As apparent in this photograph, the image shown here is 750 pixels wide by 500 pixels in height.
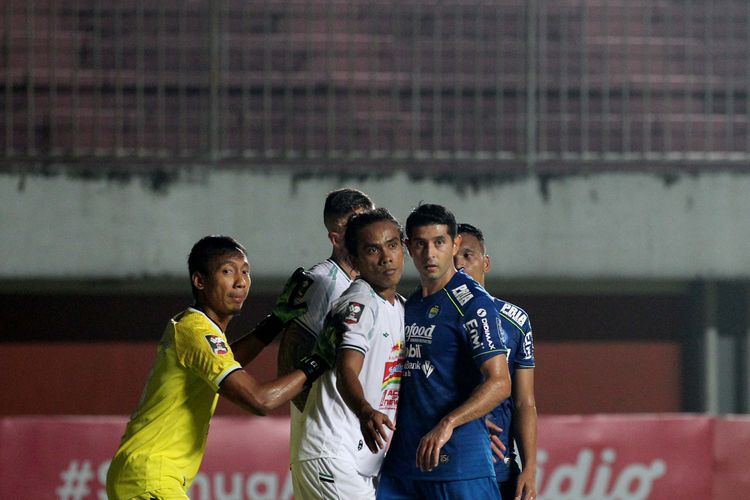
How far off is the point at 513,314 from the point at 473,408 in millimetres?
781

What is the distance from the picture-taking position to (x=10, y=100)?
1248 centimetres

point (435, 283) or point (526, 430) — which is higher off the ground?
point (435, 283)

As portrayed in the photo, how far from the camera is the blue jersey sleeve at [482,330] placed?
5434 millimetres

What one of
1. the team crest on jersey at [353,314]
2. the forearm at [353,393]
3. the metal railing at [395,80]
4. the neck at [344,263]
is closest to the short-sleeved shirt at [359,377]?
the team crest on jersey at [353,314]

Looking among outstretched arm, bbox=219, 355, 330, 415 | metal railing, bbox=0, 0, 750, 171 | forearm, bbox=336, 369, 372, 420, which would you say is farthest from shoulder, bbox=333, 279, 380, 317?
metal railing, bbox=0, 0, 750, 171

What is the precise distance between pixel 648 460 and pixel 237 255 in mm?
5779

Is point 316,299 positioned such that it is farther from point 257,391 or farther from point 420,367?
point 257,391

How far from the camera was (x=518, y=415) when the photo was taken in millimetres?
6059

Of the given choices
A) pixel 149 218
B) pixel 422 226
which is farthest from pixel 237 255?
pixel 149 218

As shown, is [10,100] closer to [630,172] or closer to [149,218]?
A: [149,218]

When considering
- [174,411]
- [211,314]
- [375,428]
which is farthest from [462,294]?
[174,411]

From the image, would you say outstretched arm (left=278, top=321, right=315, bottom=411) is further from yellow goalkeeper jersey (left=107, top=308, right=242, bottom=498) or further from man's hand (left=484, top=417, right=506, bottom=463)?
man's hand (left=484, top=417, right=506, bottom=463)

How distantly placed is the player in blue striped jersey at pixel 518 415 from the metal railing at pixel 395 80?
21.8ft

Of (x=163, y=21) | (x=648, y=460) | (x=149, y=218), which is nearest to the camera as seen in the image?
(x=648, y=460)
